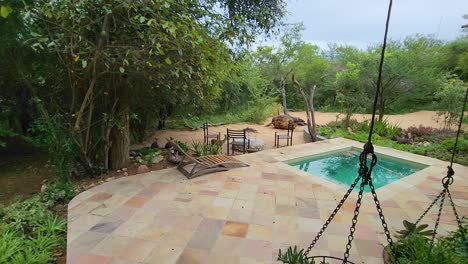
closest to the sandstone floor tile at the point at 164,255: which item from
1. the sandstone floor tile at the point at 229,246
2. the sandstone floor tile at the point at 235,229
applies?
the sandstone floor tile at the point at 229,246

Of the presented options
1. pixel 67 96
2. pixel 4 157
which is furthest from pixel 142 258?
pixel 4 157

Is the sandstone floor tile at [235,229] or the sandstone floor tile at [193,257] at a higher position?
the sandstone floor tile at [235,229]

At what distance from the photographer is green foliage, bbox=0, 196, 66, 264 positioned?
87.3 inches

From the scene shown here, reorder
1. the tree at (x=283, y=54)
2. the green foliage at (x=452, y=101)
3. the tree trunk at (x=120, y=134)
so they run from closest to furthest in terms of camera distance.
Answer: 1. the tree trunk at (x=120, y=134)
2. the green foliage at (x=452, y=101)
3. the tree at (x=283, y=54)

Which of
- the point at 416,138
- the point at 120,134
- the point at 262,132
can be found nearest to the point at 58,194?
the point at 120,134

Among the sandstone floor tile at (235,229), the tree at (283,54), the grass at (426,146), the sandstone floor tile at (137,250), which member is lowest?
the sandstone floor tile at (137,250)

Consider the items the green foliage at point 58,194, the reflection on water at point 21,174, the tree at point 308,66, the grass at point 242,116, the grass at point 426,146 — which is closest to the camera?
the green foliage at point 58,194

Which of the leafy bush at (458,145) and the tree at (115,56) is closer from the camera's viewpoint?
the tree at (115,56)

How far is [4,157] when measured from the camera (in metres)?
6.00

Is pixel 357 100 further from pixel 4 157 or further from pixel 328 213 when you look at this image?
pixel 4 157

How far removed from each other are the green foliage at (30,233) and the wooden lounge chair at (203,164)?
1.94 metres

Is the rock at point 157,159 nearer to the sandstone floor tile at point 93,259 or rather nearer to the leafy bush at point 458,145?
the sandstone floor tile at point 93,259

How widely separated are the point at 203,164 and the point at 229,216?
1.54 meters

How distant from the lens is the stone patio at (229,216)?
7.91ft
